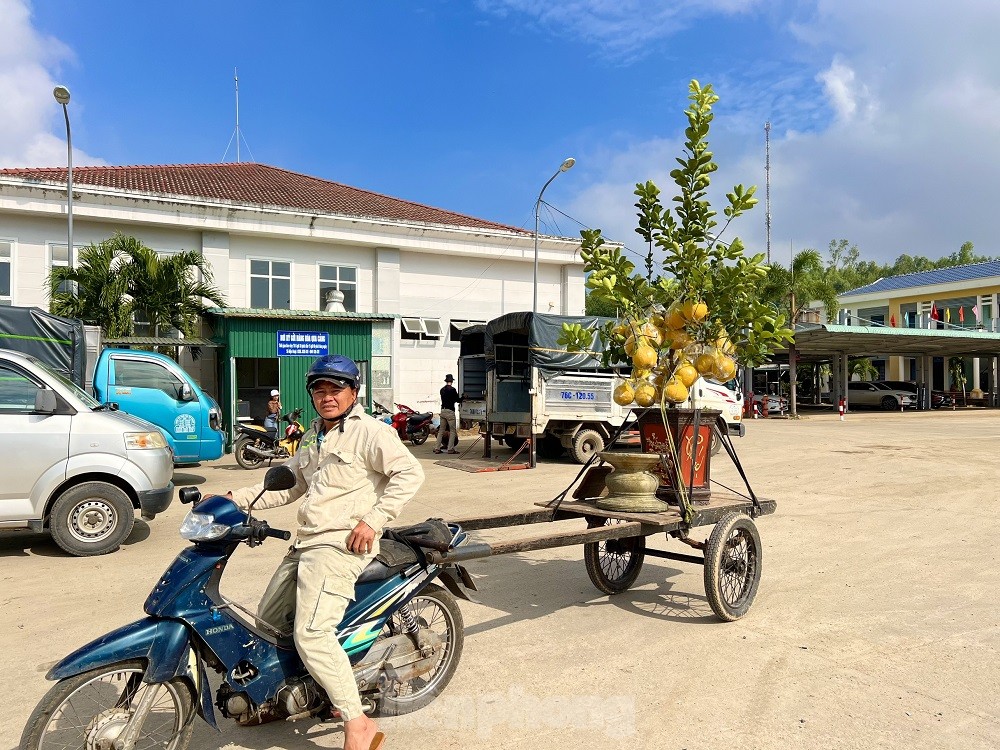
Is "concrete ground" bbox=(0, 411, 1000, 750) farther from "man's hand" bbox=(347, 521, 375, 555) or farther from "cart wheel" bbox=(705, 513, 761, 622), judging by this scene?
"man's hand" bbox=(347, 521, 375, 555)

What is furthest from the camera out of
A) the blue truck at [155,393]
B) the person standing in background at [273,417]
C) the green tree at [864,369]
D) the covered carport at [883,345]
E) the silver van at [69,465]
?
the green tree at [864,369]

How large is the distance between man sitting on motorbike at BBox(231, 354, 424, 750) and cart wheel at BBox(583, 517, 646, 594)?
265 centimetres

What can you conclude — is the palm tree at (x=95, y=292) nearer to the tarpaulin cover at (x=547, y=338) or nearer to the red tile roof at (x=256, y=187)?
the red tile roof at (x=256, y=187)

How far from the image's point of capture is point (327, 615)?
304 cm

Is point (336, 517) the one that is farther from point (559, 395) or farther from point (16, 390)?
point (559, 395)

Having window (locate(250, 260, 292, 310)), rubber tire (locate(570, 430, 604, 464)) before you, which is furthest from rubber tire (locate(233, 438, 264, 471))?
window (locate(250, 260, 292, 310))

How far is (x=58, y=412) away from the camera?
6945mm

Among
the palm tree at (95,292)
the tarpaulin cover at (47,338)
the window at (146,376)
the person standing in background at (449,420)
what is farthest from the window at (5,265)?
the person standing in background at (449,420)

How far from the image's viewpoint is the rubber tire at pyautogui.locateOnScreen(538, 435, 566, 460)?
16172 mm

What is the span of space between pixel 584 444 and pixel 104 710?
12.0 m

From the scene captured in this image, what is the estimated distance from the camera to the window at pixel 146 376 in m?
11.7

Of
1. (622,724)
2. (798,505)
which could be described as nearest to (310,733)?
(622,724)

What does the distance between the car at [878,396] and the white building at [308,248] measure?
20720 mm

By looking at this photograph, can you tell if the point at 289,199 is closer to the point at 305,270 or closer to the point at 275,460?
the point at 305,270
